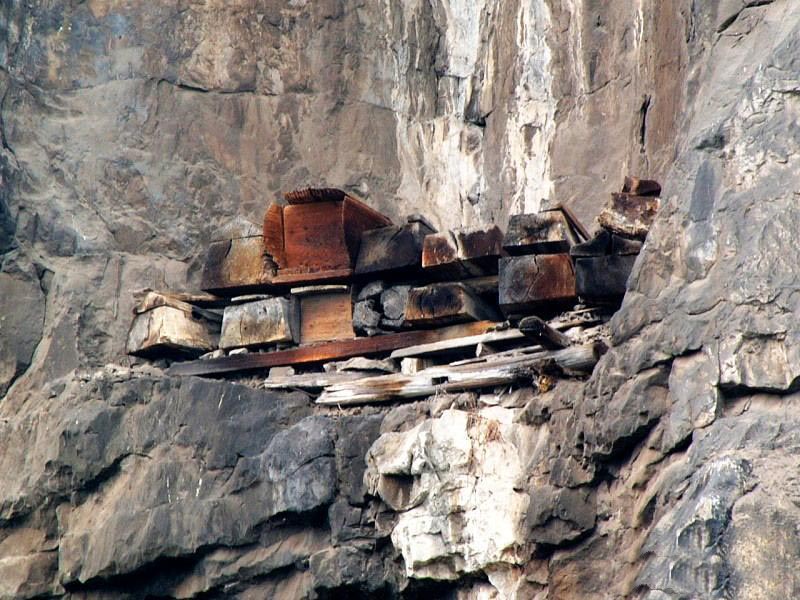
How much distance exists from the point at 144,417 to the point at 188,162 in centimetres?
254

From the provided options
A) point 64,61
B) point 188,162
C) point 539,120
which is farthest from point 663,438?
point 64,61

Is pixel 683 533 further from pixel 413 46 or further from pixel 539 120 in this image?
pixel 413 46

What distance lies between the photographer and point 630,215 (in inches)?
363

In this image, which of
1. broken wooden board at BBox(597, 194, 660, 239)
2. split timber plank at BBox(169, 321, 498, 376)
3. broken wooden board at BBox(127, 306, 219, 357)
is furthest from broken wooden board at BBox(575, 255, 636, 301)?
broken wooden board at BBox(127, 306, 219, 357)

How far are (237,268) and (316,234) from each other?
0.59 m

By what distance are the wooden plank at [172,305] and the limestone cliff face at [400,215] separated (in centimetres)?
55

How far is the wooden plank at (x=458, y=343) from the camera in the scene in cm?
962

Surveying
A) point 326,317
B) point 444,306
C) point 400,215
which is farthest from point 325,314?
point 400,215

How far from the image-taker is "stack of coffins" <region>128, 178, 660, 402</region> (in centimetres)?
928

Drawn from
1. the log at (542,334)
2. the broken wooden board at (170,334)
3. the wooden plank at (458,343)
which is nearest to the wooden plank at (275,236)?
the broken wooden board at (170,334)

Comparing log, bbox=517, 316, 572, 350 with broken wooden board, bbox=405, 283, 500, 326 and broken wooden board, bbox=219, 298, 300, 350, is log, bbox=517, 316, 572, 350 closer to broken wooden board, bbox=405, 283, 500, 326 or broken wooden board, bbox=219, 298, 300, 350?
broken wooden board, bbox=405, 283, 500, 326

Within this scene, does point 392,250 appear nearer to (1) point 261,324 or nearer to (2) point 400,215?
(1) point 261,324

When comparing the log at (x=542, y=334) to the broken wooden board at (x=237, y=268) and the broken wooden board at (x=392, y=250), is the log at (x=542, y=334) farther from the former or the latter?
the broken wooden board at (x=237, y=268)

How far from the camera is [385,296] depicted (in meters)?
10.3
